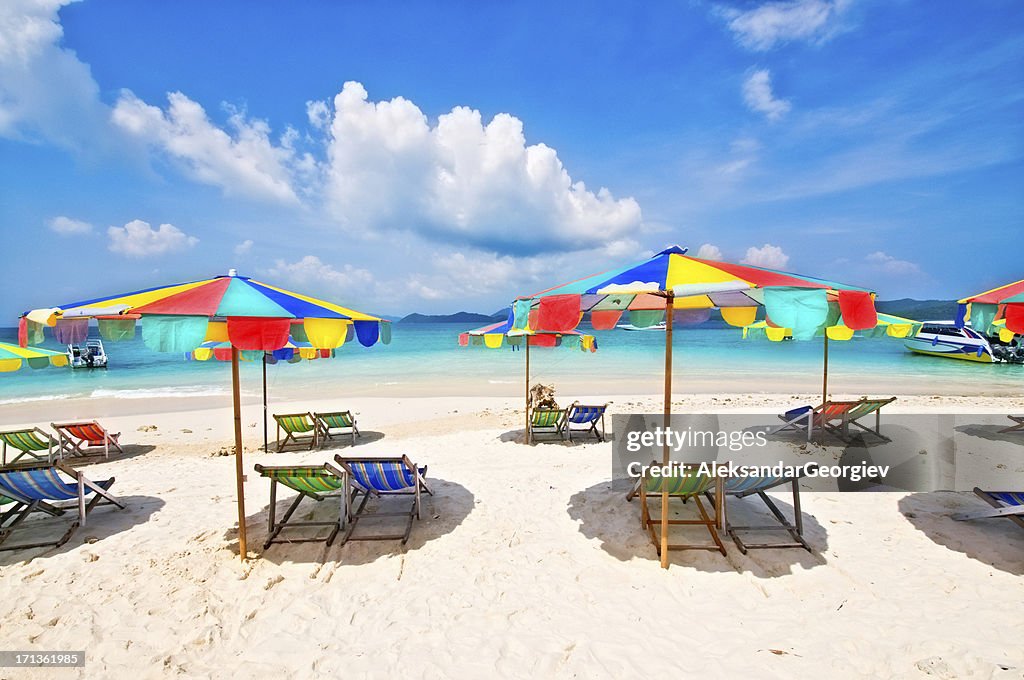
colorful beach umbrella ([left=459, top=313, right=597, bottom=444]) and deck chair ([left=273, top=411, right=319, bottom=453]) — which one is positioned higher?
colorful beach umbrella ([left=459, top=313, right=597, bottom=444])

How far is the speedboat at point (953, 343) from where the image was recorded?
79.8 feet

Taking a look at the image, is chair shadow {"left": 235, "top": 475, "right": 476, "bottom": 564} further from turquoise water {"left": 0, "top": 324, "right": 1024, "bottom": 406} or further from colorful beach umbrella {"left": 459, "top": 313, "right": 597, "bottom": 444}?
turquoise water {"left": 0, "top": 324, "right": 1024, "bottom": 406}

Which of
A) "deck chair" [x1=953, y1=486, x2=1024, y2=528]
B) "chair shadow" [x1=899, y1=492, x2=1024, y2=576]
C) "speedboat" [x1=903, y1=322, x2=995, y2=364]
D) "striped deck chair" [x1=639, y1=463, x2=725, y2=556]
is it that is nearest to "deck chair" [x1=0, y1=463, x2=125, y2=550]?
"striped deck chair" [x1=639, y1=463, x2=725, y2=556]

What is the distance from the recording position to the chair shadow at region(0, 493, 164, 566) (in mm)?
3979

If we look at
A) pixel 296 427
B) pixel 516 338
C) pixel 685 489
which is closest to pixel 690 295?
pixel 685 489

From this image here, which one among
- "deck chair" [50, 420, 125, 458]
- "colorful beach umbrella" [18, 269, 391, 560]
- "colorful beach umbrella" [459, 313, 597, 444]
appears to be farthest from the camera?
"deck chair" [50, 420, 125, 458]

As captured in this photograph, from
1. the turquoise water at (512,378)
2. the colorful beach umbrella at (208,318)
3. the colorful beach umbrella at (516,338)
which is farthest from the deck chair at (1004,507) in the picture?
the turquoise water at (512,378)

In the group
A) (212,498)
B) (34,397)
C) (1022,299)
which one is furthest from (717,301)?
(34,397)

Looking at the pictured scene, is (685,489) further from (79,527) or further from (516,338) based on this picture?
(79,527)

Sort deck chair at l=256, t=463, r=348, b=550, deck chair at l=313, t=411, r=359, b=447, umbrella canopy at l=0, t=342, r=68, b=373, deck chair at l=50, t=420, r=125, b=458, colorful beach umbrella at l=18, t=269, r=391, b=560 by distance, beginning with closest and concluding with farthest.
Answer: colorful beach umbrella at l=18, t=269, r=391, b=560 < deck chair at l=256, t=463, r=348, b=550 < umbrella canopy at l=0, t=342, r=68, b=373 < deck chair at l=50, t=420, r=125, b=458 < deck chair at l=313, t=411, r=359, b=447

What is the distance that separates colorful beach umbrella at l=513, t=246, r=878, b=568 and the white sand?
78 centimetres

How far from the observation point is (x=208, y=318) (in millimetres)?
2896

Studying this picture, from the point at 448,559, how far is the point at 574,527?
4.39 feet

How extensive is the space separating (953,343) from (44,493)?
37751mm
